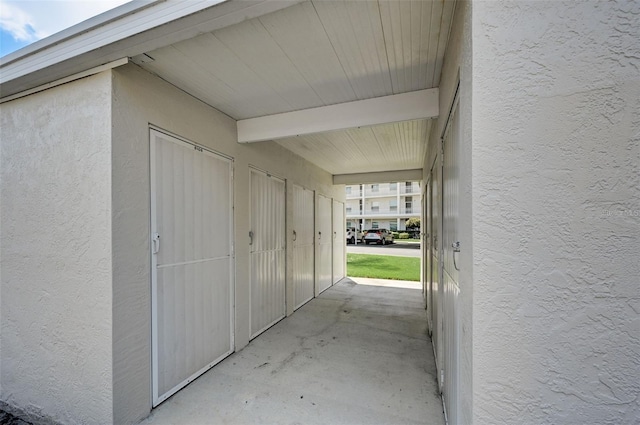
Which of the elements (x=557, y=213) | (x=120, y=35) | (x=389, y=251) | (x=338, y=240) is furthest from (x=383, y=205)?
(x=557, y=213)

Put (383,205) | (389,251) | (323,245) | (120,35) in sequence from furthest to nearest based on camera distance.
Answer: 1. (383,205)
2. (389,251)
3. (323,245)
4. (120,35)

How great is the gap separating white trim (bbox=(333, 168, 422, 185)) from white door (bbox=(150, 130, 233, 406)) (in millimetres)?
4085

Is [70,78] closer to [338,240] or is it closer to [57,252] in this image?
[57,252]

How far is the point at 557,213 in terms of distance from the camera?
0.93m

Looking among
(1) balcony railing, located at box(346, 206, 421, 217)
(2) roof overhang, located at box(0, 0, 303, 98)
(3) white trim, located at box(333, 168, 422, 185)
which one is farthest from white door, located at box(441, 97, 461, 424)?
(1) balcony railing, located at box(346, 206, 421, 217)

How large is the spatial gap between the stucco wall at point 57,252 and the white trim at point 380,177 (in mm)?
5393

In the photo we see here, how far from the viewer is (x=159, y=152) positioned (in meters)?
2.32

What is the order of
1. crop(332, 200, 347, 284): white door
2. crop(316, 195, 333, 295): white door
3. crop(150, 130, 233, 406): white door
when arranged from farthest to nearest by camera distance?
crop(332, 200, 347, 284): white door, crop(316, 195, 333, 295): white door, crop(150, 130, 233, 406): white door

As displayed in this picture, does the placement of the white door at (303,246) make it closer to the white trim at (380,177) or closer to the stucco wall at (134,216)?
the white trim at (380,177)

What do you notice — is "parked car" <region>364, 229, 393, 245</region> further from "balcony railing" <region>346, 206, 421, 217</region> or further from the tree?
"balcony railing" <region>346, 206, 421, 217</region>

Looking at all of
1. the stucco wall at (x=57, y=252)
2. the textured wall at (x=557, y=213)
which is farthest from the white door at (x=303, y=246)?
the textured wall at (x=557, y=213)

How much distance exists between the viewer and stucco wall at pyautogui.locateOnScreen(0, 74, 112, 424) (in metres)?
1.95

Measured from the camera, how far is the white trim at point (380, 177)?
641cm

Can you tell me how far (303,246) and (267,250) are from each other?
4.57 ft
